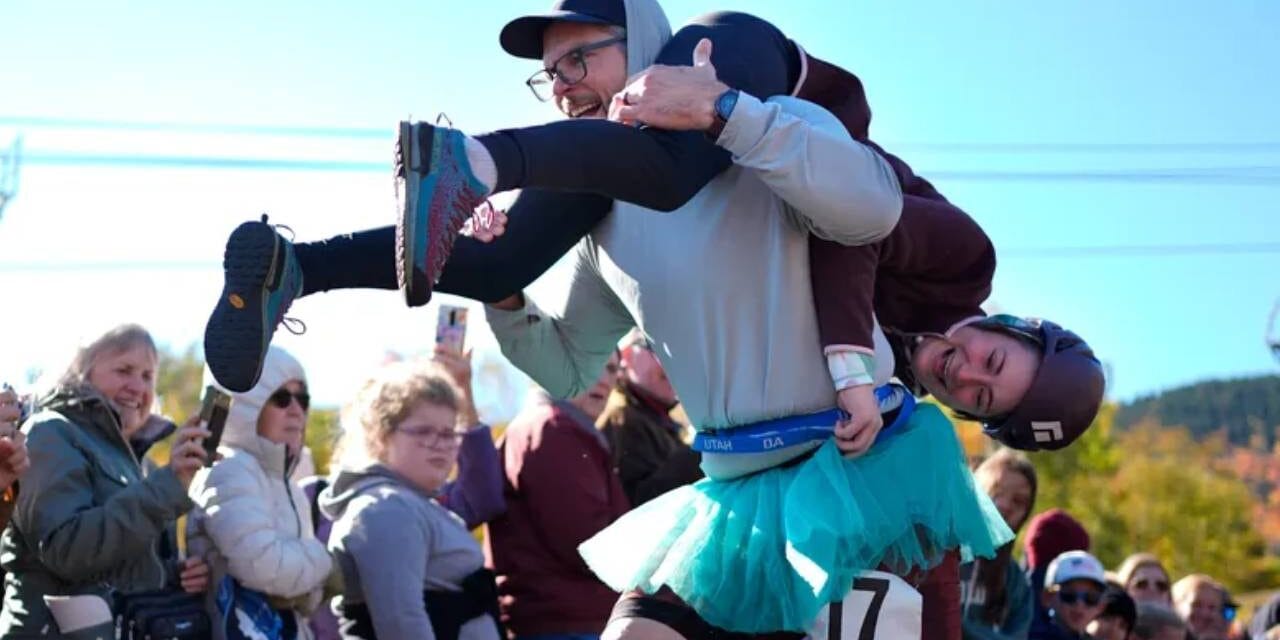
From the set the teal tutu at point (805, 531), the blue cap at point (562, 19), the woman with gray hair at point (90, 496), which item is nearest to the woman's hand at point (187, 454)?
the woman with gray hair at point (90, 496)

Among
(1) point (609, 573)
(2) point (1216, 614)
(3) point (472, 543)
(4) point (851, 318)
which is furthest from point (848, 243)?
(2) point (1216, 614)

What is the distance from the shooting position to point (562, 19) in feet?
12.2

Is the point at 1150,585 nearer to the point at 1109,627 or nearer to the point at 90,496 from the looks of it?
the point at 1109,627

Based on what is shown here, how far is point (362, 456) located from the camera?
5.86 m

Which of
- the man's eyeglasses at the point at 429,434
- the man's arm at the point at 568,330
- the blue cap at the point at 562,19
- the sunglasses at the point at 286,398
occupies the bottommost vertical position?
the man's eyeglasses at the point at 429,434

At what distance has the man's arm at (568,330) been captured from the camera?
4.13 m

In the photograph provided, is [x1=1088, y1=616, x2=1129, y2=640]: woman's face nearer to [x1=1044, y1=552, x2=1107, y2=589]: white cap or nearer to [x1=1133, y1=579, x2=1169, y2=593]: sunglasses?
[x1=1044, y1=552, x2=1107, y2=589]: white cap

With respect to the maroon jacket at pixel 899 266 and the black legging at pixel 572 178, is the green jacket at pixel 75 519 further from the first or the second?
the maroon jacket at pixel 899 266

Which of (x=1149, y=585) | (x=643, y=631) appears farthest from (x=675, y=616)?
(x=1149, y=585)

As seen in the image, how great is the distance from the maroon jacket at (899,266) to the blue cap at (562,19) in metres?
0.46

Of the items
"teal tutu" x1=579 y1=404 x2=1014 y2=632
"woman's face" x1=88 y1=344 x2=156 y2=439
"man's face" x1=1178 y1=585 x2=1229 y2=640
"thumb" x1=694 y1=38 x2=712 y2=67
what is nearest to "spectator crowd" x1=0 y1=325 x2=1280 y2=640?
"woman's face" x1=88 y1=344 x2=156 y2=439

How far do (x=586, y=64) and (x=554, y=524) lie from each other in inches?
106

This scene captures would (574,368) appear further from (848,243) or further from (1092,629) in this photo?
(1092,629)

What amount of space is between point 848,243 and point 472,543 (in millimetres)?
2526
